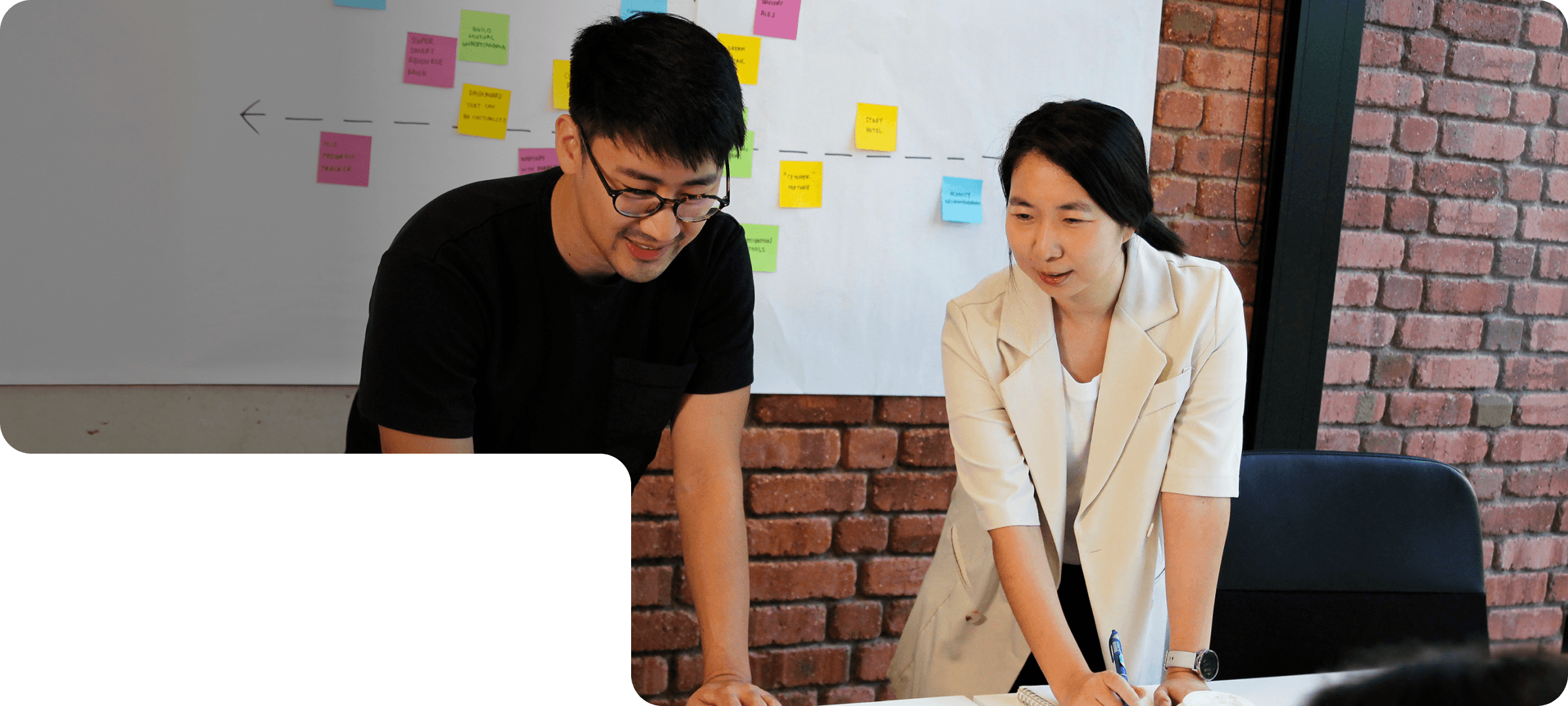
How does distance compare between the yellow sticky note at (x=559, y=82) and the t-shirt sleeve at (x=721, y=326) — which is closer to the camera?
the t-shirt sleeve at (x=721, y=326)

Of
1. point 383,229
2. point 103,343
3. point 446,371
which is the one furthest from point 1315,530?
point 103,343

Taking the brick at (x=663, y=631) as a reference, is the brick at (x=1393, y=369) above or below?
above

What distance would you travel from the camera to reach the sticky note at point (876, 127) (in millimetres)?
1896

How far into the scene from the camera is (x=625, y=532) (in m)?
0.46

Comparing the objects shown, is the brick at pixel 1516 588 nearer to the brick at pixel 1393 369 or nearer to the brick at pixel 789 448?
the brick at pixel 1393 369

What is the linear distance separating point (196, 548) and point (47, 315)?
1.56m

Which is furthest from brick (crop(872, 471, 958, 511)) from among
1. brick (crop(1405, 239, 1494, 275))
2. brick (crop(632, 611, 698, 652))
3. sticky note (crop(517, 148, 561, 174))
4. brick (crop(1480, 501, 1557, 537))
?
brick (crop(1480, 501, 1557, 537))

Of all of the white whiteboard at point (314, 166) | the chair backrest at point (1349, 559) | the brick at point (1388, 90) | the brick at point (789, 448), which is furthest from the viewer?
→ the brick at point (1388, 90)

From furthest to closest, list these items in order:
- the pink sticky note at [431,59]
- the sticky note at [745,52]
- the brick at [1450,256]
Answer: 1. the brick at [1450,256]
2. the sticky note at [745,52]
3. the pink sticky note at [431,59]

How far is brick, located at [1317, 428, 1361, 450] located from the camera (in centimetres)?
222

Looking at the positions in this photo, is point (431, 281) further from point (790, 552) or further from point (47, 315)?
point (790, 552)

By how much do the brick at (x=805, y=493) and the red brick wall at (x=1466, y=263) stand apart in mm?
1109

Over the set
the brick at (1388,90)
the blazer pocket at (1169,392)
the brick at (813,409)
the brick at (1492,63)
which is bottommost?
the brick at (813,409)

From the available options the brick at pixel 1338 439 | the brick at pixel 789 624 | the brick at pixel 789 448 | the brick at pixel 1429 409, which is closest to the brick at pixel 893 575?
the brick at pixel 789 624
